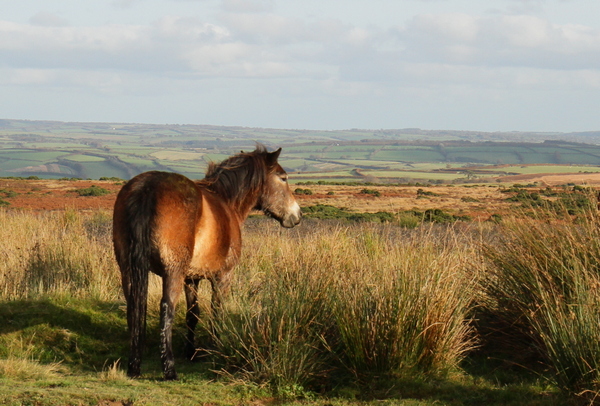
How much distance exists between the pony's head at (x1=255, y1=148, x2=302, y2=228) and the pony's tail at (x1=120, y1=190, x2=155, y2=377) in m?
2.17

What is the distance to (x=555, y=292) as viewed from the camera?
6.33 m

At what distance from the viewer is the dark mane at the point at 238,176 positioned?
7.26 m

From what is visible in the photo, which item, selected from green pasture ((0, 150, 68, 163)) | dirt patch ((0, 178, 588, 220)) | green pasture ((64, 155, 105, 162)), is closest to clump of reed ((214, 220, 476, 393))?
dirt patch ((0, 178, 588, 220))

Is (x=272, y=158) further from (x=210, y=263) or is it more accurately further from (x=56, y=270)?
(x=56, y=270)

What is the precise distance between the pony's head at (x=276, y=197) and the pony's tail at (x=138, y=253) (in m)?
2.17

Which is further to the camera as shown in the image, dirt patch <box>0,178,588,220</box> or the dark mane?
dirt patch <box>0,178,588,220</box>

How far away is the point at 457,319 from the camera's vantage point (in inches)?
250

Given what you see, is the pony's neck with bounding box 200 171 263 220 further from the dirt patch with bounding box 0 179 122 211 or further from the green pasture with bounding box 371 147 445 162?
the green pasture with bounding box 371 147 445 162

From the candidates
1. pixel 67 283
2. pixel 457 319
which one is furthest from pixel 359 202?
pixel 457 319

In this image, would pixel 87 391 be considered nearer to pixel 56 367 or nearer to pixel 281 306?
pixel 56 367

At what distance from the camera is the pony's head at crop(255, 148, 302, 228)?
7746 mm

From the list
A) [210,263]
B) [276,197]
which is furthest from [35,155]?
[210,263]

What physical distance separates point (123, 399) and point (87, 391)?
0.46 metres

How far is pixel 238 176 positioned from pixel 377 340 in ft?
8.32
